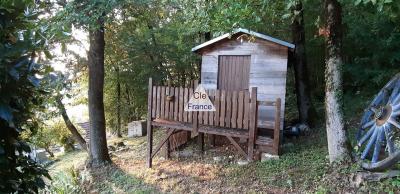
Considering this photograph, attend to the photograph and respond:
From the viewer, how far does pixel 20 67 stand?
5.23 feet

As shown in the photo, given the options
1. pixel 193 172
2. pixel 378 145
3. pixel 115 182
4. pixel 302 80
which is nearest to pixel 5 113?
pixel 378 145

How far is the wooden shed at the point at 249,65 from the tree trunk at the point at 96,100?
2582mm

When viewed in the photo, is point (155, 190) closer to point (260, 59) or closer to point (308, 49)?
point (260, 59)

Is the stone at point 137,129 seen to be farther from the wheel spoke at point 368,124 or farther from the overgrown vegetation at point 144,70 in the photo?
the wheel spoke at point 368,124

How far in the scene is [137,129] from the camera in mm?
12945

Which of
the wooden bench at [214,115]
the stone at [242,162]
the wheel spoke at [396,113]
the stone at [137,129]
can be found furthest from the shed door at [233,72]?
the stone at [137,129]

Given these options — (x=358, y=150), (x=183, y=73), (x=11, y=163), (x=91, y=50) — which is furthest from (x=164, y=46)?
(x=11, y=163)

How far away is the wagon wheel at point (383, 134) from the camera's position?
15.4 feet

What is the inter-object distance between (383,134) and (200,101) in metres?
3.51

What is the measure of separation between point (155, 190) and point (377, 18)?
7.02m

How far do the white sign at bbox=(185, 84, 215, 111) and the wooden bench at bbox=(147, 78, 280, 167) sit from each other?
3.6 inches

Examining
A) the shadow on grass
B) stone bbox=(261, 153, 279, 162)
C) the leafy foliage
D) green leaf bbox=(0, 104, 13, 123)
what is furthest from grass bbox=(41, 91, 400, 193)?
green leaf bbox=(0, 104, 13, 123)

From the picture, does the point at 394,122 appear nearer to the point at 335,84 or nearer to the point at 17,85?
the point at 335,84

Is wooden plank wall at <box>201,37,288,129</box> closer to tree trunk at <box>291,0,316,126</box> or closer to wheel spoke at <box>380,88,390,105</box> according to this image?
tree trunk at <box>291,0,316,126</box>
